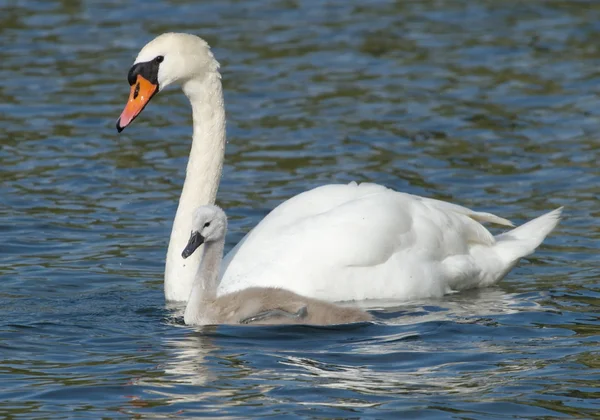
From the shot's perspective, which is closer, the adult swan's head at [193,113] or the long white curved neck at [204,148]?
the adult swan's head at [193,113]

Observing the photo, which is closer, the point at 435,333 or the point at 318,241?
the point at 435,333

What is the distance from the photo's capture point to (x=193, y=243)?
8.66 meters

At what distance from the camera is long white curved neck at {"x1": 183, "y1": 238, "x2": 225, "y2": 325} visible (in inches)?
334

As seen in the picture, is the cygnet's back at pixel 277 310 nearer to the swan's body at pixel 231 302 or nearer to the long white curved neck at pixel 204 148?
the swan's body at pixel 231 302

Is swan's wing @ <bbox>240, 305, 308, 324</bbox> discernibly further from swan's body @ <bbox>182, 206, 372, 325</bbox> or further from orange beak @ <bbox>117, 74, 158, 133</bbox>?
orange beak @ <bbox>117, 74, 158, 133</bbox>

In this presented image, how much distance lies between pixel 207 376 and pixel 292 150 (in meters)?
6.19

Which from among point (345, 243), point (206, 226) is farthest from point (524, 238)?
point (206, 226)

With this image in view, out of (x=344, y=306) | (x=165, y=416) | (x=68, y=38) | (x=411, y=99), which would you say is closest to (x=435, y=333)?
(x=344, y=306)

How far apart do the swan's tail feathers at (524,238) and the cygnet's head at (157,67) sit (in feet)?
8.31

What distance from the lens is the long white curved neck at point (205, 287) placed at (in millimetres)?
8484

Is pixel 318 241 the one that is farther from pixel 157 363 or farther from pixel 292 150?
pixel 292 150

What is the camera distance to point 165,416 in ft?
22.3

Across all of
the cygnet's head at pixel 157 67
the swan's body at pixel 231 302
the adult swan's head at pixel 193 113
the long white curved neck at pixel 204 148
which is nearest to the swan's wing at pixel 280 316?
the swan's body at pixel 231 302

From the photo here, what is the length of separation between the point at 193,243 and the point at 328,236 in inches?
34.9
